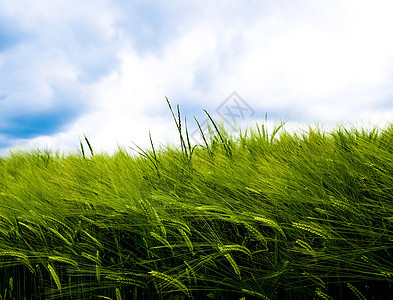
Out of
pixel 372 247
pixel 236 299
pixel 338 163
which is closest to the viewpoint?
pixel 372 247

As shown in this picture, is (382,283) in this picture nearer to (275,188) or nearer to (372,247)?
(372,247)

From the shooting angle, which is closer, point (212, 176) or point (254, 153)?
point (212, 176)

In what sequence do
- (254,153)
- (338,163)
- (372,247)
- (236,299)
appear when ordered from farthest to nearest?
(254,153)
(338,163)
(236,299)
(372,247)

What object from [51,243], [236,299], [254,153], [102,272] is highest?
[254,153]

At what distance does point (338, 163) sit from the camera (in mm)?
1168

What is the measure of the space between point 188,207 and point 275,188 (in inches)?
10.9

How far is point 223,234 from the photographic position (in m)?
1.04

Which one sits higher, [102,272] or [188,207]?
[188,207]

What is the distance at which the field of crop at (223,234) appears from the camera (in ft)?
2.83

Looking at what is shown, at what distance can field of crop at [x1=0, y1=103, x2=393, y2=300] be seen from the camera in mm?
861

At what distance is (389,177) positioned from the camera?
97 cm

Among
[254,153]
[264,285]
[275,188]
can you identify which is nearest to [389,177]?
[275,188]

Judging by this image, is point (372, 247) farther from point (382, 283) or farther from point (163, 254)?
point (163, 254)

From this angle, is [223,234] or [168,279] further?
[223,234]
